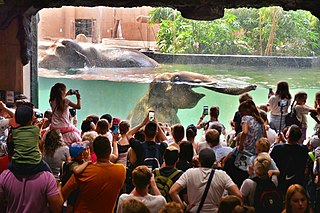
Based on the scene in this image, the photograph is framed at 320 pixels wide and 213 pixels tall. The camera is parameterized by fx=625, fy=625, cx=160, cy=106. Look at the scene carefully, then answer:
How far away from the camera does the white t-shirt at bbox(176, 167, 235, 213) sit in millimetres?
5289

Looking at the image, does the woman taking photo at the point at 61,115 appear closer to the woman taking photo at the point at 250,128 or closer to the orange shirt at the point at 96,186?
the woman taking photo at the point at 250,128

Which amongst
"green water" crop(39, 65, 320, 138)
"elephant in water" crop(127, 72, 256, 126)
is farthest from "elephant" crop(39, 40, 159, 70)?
"elephant in water" crop(127, 72, 256, 126)

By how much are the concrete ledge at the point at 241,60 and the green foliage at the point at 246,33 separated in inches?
4.3

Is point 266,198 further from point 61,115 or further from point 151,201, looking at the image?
point 61,115

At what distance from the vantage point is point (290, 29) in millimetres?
13758

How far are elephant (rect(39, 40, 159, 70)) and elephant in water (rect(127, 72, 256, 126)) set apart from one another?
1011 mm

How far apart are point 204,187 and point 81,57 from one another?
31.6ft

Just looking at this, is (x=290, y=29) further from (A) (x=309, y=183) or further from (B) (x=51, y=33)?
(A) (x=309, y=183)

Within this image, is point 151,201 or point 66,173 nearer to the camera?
point 151,201

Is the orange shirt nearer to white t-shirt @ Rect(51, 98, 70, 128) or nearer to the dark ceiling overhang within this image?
white t-shirt @ Rect(51, 98, 70, 128)

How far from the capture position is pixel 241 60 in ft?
45.5

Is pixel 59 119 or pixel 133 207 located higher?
pixel 133 207

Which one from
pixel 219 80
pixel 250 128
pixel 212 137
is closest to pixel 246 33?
pixel 219 80

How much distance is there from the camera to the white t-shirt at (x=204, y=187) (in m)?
5.29
